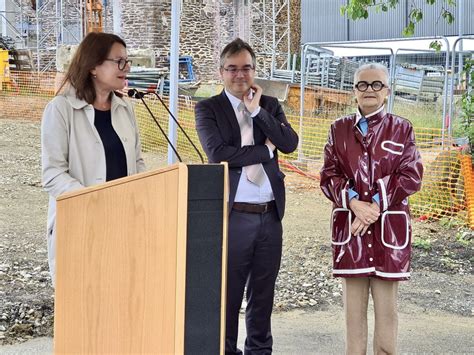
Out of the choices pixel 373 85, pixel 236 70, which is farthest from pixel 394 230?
pixel 236 70

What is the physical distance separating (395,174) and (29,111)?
15.9 metres

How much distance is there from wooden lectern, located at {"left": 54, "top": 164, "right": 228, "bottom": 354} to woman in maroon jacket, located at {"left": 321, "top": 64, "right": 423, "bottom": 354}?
137 cm

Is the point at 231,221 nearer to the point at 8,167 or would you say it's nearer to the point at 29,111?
the point at 8,167

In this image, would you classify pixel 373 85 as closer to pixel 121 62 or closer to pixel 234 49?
pixel 234 49

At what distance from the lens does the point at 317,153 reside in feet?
39.8

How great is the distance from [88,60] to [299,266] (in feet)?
14.4

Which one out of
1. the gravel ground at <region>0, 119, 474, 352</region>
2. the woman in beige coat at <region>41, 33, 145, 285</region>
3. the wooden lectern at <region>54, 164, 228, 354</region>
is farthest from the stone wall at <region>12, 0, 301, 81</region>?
the wooden lectern at <region>54, 164, 228, 354</region>

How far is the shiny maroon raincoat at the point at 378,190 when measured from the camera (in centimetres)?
358

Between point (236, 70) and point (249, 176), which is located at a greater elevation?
point (236, 70)

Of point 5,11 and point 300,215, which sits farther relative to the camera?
point 5,11

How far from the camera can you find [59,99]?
330cm

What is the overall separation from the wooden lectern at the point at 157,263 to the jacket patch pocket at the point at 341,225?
1383 millimetres

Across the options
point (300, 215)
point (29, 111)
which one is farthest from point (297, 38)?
point (300, 215)

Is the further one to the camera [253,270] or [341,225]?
[253,270]
